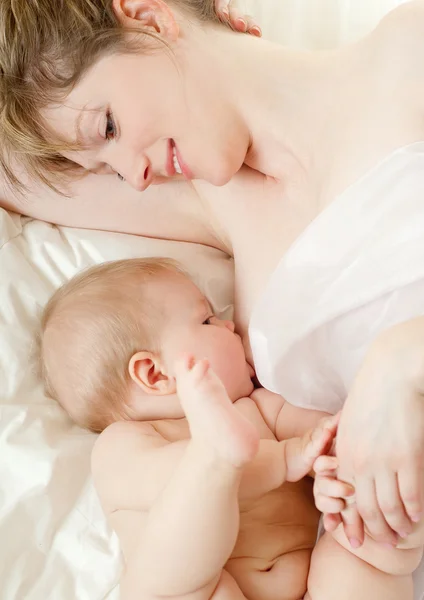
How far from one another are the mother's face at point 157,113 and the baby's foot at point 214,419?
1.44ft

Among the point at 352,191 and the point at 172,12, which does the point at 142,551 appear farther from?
the point at 172,12

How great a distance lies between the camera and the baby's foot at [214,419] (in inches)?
31.9

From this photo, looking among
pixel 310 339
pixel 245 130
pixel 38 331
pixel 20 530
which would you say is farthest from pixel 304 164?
pixel 20 530

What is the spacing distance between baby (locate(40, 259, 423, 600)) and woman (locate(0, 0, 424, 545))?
5.5 inches

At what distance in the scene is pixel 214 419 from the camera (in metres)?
0.81

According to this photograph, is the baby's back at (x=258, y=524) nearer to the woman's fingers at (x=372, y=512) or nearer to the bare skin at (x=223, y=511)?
the bare skin at (x=223, y=511)

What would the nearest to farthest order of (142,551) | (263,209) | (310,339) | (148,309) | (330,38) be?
(142,551) < (310,339) < (148,309) < (263,209) < (330,38)

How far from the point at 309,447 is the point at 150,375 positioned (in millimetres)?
315

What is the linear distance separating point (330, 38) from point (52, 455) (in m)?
1.14

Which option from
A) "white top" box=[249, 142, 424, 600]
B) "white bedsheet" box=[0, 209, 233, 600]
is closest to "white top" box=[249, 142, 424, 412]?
"white top" box=[249, 142, 424, 600]

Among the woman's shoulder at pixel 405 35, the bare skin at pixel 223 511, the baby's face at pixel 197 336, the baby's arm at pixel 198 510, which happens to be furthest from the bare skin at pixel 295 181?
the baby's arm at pixel 198 510

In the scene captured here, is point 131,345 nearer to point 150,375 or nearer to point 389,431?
point 150,375

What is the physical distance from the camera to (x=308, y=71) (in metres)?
1.18

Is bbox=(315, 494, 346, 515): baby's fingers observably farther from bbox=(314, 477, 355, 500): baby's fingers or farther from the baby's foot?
the baby's foot
